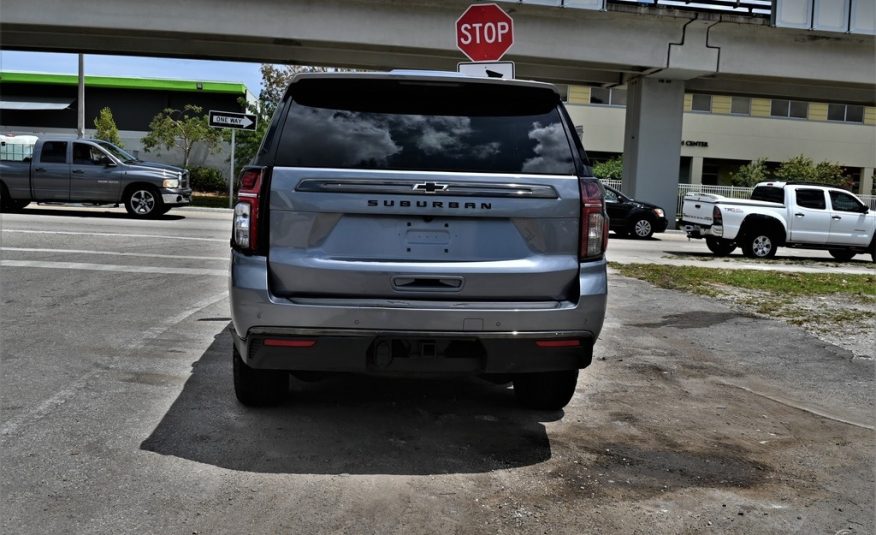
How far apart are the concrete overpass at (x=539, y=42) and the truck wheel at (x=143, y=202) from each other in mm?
6838

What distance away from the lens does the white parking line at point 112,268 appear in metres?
11.1

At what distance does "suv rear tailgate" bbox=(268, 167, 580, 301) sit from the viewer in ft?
14.4

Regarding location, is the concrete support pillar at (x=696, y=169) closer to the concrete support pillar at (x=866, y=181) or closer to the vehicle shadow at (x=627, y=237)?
the concrete support pillar at (x=866, y=181)

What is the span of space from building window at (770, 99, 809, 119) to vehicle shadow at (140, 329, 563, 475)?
48.5m

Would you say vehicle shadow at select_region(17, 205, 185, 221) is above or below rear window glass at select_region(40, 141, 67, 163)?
below

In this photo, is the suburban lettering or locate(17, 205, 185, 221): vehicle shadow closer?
the suburban lettering

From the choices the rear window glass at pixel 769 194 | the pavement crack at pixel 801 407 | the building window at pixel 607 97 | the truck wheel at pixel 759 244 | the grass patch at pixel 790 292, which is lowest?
the pavement crack at pixel 801 407

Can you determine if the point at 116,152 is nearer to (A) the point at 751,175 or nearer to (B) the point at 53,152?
(B) the point at 53,152

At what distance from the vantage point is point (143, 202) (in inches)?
798

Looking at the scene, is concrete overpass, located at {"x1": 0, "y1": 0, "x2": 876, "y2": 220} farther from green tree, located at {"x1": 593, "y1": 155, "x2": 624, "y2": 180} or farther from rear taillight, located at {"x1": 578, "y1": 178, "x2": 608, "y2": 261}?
rear taillight, located at {"x1": 578, "y1": 178, "x2": 608, "y2": 261}

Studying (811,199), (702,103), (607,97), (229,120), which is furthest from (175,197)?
(702,103)

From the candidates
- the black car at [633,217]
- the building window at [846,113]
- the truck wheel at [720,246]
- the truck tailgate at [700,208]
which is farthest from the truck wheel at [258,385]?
the building window at [846,113]

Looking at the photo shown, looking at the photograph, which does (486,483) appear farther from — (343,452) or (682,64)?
(682,64)

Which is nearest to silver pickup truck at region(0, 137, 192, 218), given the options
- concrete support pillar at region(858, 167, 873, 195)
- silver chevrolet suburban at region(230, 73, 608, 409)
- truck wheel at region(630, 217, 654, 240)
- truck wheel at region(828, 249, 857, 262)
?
truck wheel at region(630, 217, 654, 240)
